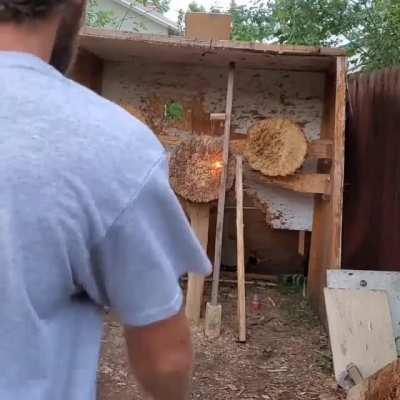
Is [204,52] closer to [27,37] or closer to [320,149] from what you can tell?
[320,149]

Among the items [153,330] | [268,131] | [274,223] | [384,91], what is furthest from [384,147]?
[153,330]

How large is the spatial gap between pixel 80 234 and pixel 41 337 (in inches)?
5.4

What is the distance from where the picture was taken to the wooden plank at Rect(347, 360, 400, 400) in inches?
103

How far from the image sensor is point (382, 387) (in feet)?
8.89

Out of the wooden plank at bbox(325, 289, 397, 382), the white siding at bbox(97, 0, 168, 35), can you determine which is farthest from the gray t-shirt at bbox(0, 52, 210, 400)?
the white siding at bbox(97, 0, 168, 35)

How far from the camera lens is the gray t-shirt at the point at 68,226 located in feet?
2.36

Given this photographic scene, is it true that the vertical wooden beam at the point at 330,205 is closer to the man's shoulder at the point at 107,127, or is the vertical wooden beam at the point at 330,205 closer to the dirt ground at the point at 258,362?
the dirt ground at the point at 258,362

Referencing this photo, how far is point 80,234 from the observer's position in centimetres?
73

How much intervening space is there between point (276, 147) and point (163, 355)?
3860 mm

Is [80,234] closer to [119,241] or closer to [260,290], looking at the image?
[119,241]

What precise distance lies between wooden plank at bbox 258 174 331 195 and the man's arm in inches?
148

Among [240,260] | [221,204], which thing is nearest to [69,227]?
[221,204]

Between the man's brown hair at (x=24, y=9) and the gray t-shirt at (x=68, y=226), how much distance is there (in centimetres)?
4

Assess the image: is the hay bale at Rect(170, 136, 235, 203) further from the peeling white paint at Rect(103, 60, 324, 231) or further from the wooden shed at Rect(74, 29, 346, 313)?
the peeling white paint at Rect(103, 60, 324, 231)
